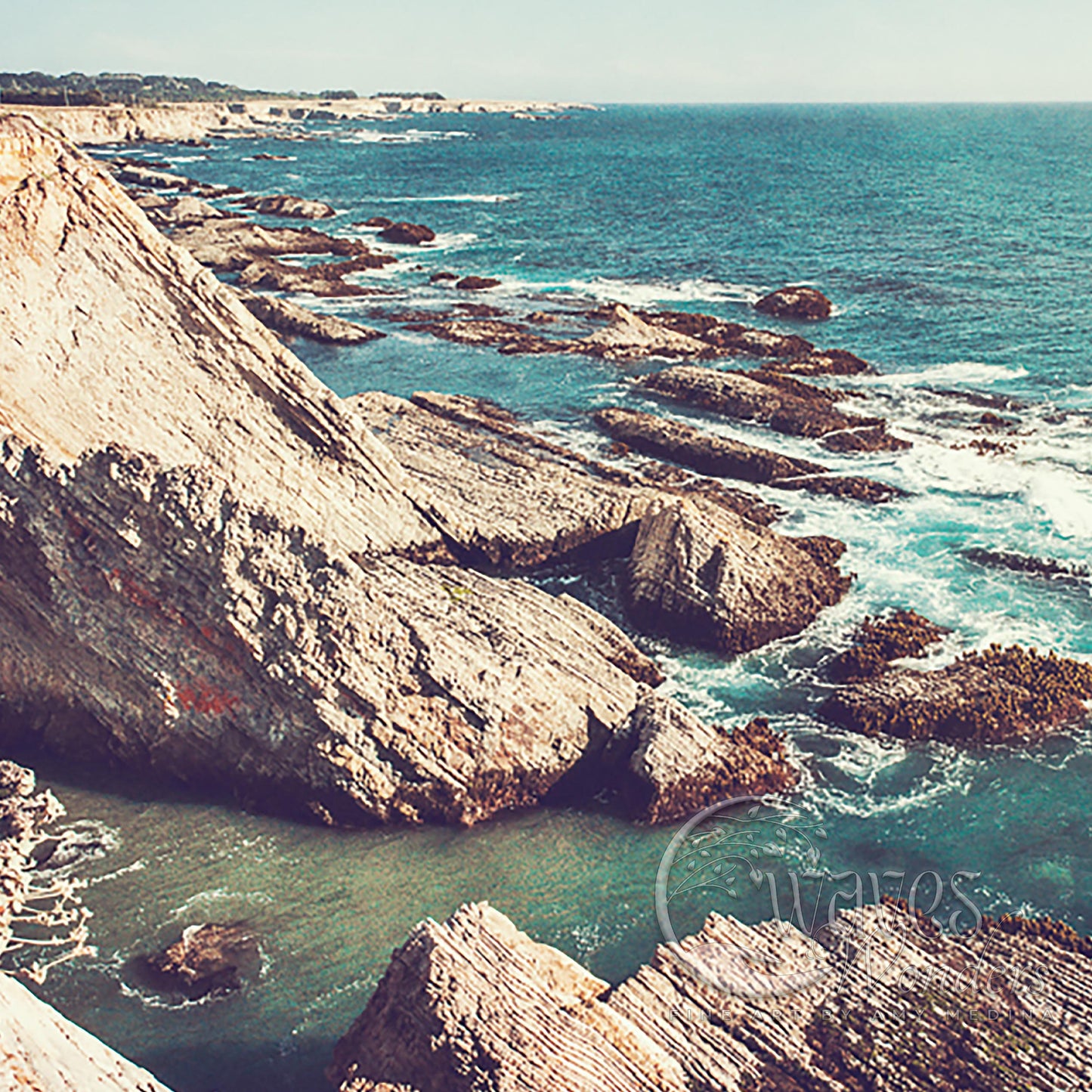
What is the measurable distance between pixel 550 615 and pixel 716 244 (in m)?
58.8

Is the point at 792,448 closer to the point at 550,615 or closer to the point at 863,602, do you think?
the point at 863,602

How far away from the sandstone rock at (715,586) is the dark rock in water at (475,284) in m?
37.8

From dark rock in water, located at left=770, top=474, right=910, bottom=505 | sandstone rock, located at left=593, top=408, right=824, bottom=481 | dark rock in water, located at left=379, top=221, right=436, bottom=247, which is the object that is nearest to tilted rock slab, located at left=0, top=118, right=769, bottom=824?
dark rock in water, located at left=770, top=474, right=910, bottom=505

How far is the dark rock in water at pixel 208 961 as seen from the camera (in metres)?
12.8

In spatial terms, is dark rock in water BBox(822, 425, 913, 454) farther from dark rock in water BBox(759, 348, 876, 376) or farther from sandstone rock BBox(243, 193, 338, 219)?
sandstone rock BBox(243, 193, 338, 219)

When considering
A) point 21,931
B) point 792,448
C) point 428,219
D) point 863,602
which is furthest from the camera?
point 428,219

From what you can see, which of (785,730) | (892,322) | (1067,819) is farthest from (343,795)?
(892,322)

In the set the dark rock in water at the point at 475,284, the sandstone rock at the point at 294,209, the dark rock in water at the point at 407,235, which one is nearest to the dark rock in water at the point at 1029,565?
the dark rock in water at the point at 475,284

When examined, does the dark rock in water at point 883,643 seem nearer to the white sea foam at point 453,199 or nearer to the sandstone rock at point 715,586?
the sandstone rock at point 715,586

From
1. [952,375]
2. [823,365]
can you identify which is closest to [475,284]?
[823,365]

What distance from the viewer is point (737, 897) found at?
1445 cm

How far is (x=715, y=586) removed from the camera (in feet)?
69.6

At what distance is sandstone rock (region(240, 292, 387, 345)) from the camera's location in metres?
45.8

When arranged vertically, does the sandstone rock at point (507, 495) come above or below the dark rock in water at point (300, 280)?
below
